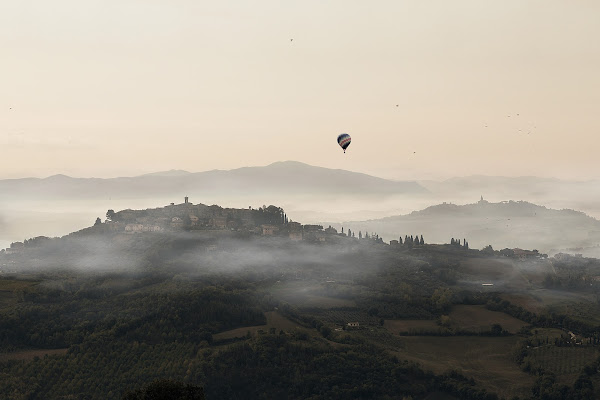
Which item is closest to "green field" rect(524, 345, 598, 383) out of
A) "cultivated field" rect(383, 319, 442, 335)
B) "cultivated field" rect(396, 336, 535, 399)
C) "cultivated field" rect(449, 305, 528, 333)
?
"cultivated field" rect(396, 336, 535, 399)

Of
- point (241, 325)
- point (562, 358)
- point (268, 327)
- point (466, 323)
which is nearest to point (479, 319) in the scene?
point (466, 323)

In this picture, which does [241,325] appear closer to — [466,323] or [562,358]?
[466,323]

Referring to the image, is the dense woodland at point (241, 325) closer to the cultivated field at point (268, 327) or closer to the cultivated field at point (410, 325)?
the cultivated field at point (268, 327)

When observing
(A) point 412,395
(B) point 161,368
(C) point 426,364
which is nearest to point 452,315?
(C) point 426,364

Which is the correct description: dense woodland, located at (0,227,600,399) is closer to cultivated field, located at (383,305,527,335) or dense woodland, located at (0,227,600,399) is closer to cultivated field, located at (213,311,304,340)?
cultivated field, located at (213,311,304,340)

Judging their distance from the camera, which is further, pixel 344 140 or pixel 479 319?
pixel 479 319

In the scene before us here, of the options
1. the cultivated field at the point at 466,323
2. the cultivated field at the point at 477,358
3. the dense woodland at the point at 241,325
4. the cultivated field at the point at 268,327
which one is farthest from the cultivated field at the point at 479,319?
the cultivated field at the point at 268,327
